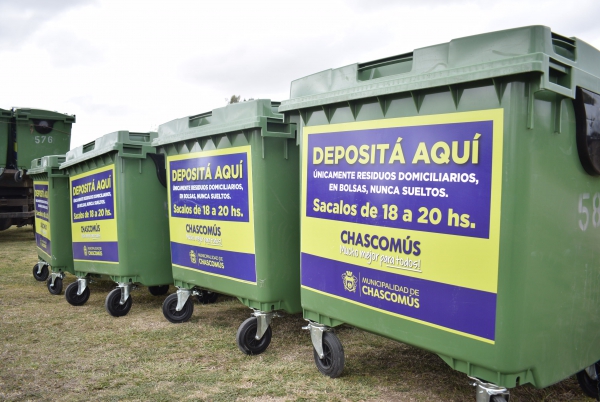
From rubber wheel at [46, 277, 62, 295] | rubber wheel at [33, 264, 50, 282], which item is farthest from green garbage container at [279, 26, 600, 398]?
rubber wheel at [33, 264, 50, 282]

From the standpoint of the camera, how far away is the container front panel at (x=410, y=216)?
2.46 m

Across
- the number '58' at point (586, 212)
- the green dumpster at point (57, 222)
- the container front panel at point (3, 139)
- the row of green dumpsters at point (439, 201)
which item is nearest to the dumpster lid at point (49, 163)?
the green dumpster at point (57, 222)

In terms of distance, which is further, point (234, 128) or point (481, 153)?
point (234, 128)

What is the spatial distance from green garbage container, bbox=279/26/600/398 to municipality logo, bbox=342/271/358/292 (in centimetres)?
1

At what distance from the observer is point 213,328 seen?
185 inches

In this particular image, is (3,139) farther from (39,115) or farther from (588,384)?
(588,384)

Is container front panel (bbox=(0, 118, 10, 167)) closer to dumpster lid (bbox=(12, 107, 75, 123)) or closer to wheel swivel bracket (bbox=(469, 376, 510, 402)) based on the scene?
dumpster lid (bbox=(12, 107, 75, 123))

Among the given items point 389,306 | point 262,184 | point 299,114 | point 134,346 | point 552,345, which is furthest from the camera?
point 134,346

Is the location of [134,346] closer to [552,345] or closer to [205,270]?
[205,270]

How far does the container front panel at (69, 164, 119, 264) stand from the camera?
538 cm

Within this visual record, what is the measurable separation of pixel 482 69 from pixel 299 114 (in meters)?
1.53

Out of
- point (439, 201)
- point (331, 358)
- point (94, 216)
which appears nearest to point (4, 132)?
point (94, 216)

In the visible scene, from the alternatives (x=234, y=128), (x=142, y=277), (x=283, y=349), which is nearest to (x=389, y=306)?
(x=283, y=349)

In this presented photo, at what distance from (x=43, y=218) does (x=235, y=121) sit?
456cm
